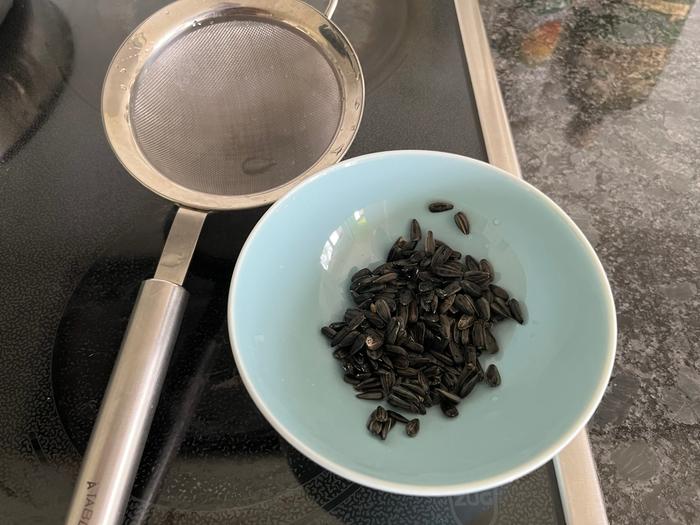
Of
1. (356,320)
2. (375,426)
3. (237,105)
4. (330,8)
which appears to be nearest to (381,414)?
(375,426)

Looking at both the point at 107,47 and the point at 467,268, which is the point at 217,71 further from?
the point at 467,268

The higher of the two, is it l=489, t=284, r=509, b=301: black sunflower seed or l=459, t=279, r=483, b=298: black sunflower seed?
l=459, t=279, r=483, b=298: black sunflower seed

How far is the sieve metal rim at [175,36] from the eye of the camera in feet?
2.46

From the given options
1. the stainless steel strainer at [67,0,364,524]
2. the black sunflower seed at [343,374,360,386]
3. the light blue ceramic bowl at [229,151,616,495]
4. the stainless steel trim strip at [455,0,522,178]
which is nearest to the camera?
the light blue ceramic bowl at [229,151,616,495]

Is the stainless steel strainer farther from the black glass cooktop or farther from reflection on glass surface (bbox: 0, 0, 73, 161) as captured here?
reflection on glass surface (bbox: 0, 0, 73, 161)

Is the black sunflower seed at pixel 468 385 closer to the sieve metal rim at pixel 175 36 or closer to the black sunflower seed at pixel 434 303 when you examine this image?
the black sunflower seed at pixel 434 303

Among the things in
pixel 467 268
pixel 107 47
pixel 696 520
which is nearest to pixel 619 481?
pixel 696 520

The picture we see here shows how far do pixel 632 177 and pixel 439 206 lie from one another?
35 centimetres

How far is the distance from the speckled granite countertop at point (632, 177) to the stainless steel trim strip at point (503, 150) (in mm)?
24

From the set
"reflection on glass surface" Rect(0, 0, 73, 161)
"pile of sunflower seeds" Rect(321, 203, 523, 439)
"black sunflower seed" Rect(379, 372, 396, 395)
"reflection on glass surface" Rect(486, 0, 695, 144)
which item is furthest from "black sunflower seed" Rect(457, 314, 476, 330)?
"reflection on glass surface" Rect(0, 0, 73, 161)

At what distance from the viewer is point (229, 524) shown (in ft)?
2.09

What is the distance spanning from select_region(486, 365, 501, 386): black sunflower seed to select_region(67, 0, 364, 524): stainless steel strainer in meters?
0.33

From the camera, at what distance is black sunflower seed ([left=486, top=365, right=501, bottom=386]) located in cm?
64

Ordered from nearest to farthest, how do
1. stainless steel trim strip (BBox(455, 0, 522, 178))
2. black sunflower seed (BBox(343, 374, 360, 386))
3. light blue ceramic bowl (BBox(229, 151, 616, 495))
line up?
light blue ceramic bowl (BBox(229, 151, 616, 495)) < black sunflower seed (BBox(343, 374, 360, 386)) < stainless steel trim strip (BBox(455, 0, 522, 178))
